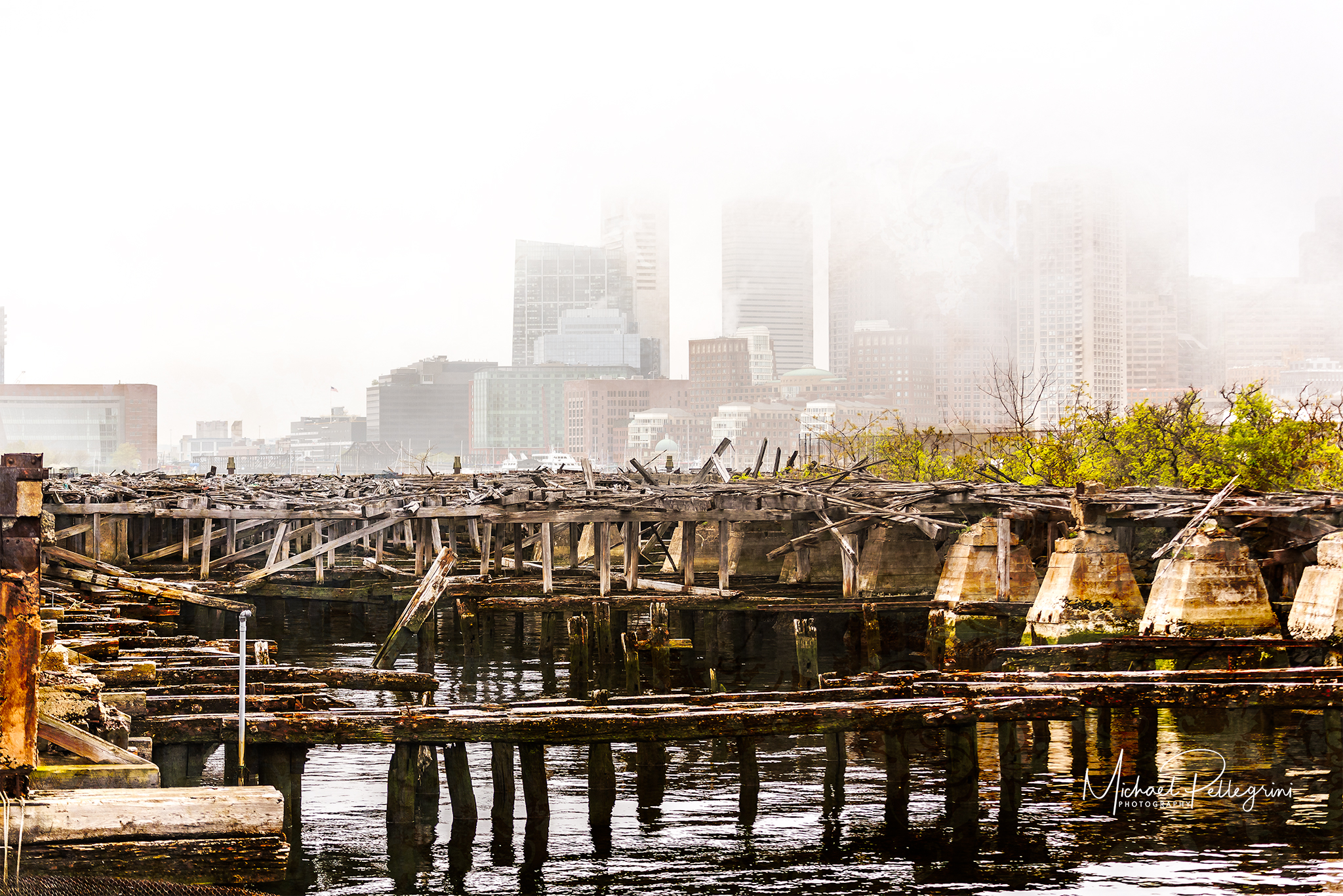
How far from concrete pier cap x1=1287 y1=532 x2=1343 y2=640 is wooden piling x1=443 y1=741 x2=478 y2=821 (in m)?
13.5

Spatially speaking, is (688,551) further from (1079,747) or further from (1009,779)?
(1009,779)

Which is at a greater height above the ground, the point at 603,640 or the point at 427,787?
the point at 603,640

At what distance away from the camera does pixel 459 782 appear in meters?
12.9

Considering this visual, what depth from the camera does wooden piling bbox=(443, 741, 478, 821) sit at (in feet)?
42.0

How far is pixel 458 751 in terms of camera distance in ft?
41.8

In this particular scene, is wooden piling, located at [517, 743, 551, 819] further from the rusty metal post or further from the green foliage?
the green foliage

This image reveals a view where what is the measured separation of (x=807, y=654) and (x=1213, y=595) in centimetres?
699

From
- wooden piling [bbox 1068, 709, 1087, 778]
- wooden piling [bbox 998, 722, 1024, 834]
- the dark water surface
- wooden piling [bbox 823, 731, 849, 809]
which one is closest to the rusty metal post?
the dark water surface

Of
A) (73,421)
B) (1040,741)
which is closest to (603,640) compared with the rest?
(1040,741)

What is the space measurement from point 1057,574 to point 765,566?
13.3 meters

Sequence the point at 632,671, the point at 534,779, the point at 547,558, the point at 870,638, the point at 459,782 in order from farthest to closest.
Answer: the point at 547,558
the point at 870,638
the point at 632,671
the point at 459,782
the point at 534,779

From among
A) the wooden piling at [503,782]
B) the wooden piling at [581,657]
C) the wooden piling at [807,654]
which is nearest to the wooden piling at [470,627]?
the wooden piling at [581,657]

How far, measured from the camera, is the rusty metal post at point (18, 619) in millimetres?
8008

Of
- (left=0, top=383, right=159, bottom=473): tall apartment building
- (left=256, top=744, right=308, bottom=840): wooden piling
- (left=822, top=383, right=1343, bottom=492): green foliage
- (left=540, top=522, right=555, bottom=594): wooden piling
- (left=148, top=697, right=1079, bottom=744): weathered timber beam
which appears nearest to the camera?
(left=148, top=697, right=1079, bottom=744): weathered timber beam
